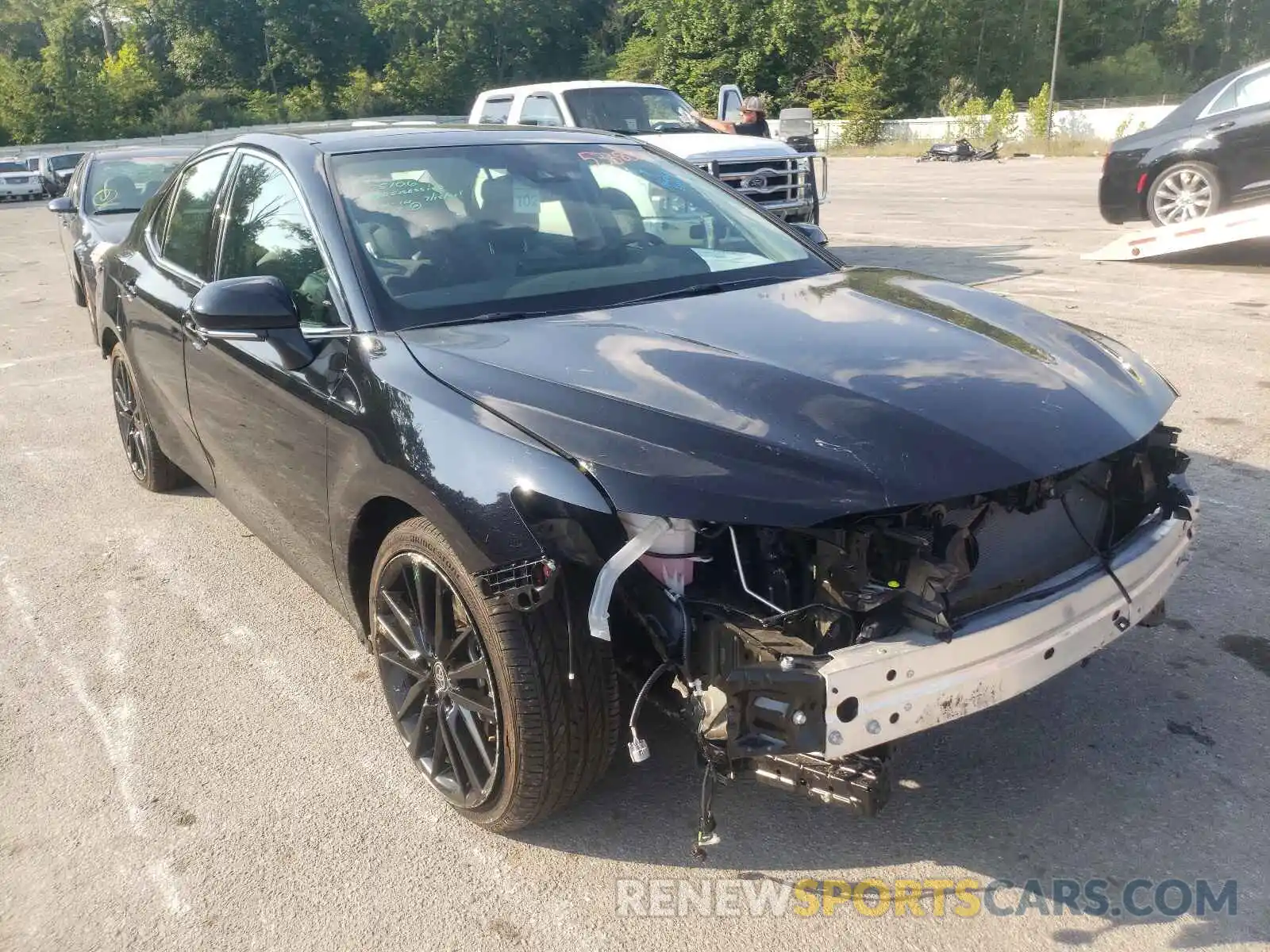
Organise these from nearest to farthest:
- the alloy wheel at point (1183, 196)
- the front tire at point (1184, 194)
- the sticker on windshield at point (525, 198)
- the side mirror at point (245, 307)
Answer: the side mirror at point (245, 307) < the sticker on windshield at point (525, 198) < the front tire at point (1184, 194) < the alloy wheel at point (1183, 196)

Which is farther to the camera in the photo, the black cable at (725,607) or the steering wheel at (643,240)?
the steering wheel at (643,240)

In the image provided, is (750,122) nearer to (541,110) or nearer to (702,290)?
(541,110)

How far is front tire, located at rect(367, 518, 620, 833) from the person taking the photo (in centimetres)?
247

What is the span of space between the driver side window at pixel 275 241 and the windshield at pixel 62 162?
33.4 meters

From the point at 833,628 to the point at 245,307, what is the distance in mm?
1855

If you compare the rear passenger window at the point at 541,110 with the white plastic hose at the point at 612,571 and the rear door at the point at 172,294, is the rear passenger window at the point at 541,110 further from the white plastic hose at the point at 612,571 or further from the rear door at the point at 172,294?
the white plastic hose at the point at 612,571

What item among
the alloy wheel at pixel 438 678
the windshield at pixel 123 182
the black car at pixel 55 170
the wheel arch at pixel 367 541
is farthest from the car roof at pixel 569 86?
the black car at pixel 55 170

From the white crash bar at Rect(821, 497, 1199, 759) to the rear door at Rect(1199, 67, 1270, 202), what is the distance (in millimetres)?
9653

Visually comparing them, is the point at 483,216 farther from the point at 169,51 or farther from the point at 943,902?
the point at 169,51

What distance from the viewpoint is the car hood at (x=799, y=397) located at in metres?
2.32

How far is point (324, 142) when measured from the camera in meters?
3.71

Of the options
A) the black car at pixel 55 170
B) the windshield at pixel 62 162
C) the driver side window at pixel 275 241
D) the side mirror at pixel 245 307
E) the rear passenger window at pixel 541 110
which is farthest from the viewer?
the windshield at pixel 62 162

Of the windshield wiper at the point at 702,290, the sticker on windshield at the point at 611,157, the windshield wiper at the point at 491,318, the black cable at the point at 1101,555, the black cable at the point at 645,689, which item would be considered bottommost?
the black cable at the point at 645,689
